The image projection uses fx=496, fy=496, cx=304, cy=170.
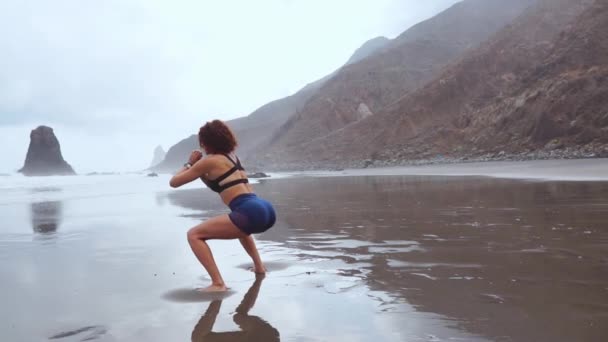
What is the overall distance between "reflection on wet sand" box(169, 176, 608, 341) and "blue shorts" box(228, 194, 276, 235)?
904 millimetres

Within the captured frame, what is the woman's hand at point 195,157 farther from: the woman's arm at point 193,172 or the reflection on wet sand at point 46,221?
the reflection on wet sand at point 46,221

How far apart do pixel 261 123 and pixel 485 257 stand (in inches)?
5097

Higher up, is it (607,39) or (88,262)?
(607,39)

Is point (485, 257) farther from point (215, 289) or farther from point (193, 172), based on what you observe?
point (193, 172)

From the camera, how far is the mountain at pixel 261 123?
119375mm

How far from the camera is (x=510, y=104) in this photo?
144 ft

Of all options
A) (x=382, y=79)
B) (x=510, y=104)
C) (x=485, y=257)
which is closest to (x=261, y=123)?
(x=382, y=79)

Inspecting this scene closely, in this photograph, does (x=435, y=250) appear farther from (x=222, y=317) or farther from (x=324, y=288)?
(x=222, y=317)

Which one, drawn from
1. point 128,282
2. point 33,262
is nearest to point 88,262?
point 33,262

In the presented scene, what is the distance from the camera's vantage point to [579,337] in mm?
2934

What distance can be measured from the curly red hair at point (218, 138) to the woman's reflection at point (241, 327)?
1442 mm

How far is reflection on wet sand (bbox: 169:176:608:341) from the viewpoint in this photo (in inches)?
133

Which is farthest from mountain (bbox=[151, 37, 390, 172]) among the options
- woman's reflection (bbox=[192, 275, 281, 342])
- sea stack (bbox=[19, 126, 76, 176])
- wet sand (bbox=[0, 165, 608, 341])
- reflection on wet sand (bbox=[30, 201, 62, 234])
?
woman's reflection (bbox=[192, 275, 281, 342])

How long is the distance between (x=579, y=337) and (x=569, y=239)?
3476mm
